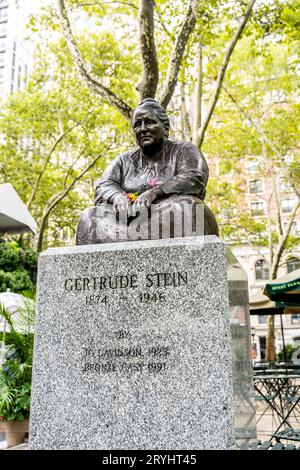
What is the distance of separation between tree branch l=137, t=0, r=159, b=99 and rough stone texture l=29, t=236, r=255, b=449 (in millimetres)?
6072

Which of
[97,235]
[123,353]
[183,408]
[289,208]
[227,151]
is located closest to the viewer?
[183,408]

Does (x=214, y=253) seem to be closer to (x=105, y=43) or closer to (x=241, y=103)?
(x=105, y=43)

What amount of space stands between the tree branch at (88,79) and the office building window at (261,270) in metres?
32.8

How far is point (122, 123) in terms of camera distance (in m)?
13.0

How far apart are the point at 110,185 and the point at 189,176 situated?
0.79 meters

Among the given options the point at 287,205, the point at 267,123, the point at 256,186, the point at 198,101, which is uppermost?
the point at 256,186

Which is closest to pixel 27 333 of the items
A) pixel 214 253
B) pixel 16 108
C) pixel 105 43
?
pixel 214 253

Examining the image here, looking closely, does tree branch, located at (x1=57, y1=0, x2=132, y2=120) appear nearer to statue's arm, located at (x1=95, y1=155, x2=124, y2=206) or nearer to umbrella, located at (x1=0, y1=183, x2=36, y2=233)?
umbrella, located at (x1=0, y1=183, x2=36, y2=233)

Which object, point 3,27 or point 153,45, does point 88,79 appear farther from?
point 3,27

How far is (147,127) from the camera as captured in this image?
4336mm

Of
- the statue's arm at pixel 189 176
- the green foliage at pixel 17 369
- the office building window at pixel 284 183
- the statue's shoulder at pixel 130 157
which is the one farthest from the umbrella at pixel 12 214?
the office building window at pixel 284 183

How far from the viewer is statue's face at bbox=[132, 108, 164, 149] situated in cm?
433

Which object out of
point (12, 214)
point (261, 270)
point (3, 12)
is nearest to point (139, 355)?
point (12, 214)
